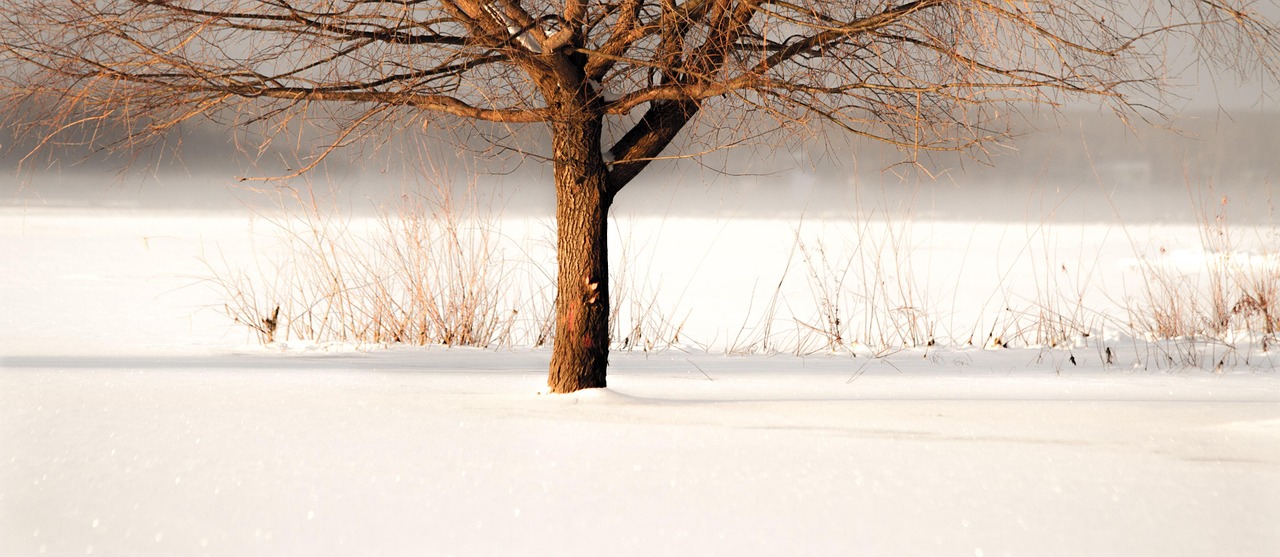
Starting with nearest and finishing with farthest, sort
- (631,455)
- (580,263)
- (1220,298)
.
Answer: (631,455) < (580,263) < (1220,298)

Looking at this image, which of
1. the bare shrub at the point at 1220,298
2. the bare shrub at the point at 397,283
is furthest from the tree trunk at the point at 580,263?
the bare shrub at the point at 1220,298

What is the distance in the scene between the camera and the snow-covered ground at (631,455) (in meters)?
1.47

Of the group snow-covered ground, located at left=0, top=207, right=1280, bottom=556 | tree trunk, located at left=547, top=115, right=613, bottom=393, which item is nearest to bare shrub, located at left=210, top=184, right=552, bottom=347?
snow-covered ground, located at left=0, top=207, right=1280, bottom=556

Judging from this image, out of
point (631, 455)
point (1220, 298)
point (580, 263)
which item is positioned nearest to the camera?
point (631, 455)

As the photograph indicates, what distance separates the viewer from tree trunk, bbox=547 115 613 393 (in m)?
2.72

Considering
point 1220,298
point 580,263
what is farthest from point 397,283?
point 1220,298

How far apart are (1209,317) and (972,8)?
10.5 ft

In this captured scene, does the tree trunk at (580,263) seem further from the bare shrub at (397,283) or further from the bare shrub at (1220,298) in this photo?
the bare shrub at (1220,298)

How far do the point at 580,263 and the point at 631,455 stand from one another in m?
0.88

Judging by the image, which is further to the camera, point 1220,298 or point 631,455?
point 1220,298

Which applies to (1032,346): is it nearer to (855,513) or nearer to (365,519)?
(855,513)

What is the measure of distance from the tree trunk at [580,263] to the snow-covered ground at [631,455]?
10 centimetres

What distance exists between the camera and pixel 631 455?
6.48ft

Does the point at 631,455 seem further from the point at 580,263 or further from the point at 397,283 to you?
the point at 397,283
